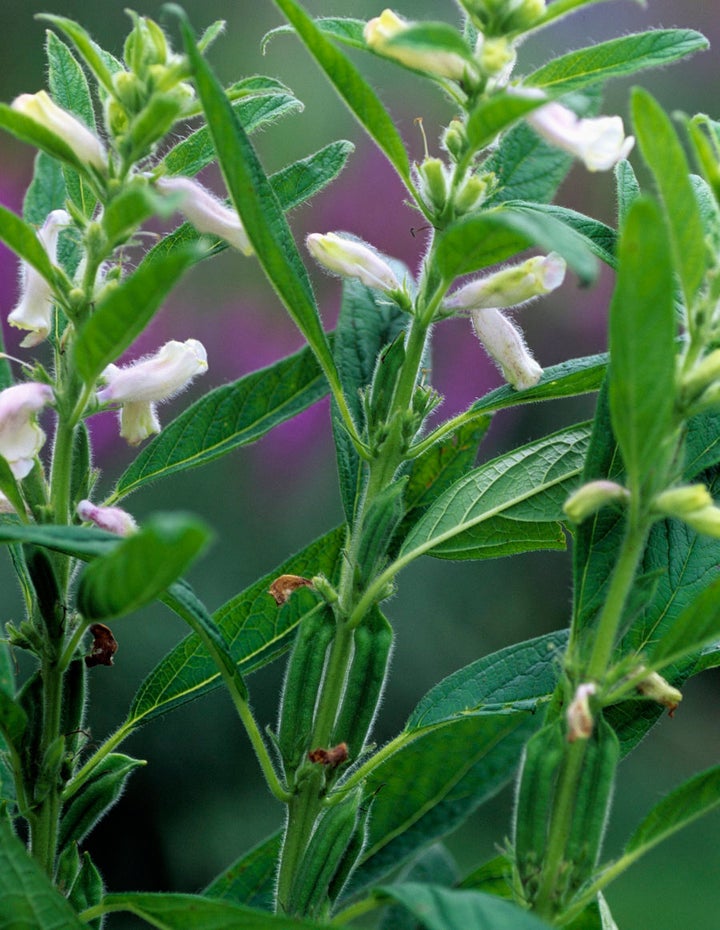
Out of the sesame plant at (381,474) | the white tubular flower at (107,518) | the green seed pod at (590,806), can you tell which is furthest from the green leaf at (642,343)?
the white tubular flower at (107,518)

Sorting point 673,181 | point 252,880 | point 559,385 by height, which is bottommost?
point 252,880

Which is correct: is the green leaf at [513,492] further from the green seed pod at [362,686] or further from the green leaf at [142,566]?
the green leaf at [142,566]

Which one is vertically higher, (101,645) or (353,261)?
(353,261)

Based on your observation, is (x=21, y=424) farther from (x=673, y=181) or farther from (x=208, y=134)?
(x=673, y=181)

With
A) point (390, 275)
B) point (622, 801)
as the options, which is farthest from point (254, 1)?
point (390, 275)

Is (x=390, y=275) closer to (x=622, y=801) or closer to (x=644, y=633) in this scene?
(x=644, y=633)

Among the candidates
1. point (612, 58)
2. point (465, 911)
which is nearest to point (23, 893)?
point (465, 911)
